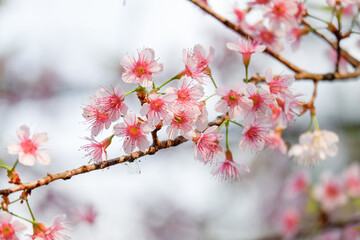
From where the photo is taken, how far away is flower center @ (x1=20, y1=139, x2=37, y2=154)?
6.06ft

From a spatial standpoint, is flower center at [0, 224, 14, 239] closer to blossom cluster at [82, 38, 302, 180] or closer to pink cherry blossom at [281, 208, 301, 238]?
blossom cluster at [82, 38, 302, 180]

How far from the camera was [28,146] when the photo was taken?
1856 mm

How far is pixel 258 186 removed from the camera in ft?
27.0

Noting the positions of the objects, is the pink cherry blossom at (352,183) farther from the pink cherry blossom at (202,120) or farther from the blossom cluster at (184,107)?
Answer: the pink cherry blossom at (202,120)

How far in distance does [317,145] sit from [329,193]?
2.22 metres

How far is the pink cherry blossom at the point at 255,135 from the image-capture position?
1906 mm

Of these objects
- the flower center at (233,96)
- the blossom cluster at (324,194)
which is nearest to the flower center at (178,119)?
the flower center at (233,96)

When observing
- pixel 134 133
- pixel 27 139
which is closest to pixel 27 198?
pixel 27 139

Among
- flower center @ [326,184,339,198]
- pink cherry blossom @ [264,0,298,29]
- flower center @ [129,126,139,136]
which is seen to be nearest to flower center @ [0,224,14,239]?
flower center @ [129,126,139,136]

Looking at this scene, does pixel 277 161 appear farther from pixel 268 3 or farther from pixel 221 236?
pixel 268 3

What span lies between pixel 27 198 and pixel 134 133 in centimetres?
46

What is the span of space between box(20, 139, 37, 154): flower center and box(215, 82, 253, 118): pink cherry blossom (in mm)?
786

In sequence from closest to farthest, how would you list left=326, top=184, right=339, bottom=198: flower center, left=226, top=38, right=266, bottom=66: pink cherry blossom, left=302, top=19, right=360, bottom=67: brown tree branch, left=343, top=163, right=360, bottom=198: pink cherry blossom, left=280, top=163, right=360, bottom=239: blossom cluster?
left=226, top=38, right=266, bottom=66: pink cherry blossom → left=302, top=19, right=360, bottom=67: brown tree branch → left=280, top=163, right=360, bottom=239: blossom cluster → left=326, top=184, right=339, bottom=198: flower center → left=343, top=163, right=360, bottom=198: pink cherry blossom

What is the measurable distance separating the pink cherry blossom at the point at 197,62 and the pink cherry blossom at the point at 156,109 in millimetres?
225
